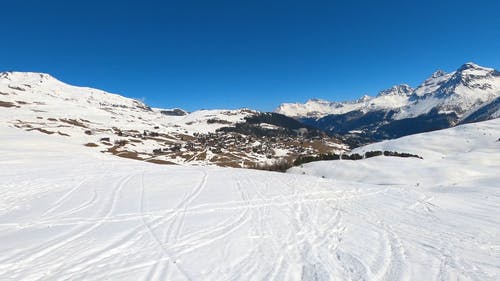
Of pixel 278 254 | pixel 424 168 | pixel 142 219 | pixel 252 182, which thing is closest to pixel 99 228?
pixel 142 219

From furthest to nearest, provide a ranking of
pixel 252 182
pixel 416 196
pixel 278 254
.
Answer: pixel 252 182 → pixel 416 196 → pixel 278 254

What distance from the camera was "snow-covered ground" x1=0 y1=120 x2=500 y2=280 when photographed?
30.1ft

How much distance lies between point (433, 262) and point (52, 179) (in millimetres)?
25013

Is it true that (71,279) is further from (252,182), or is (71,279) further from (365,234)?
(252,182)

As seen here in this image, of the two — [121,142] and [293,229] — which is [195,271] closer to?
[293,229]

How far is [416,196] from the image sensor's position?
20000mm

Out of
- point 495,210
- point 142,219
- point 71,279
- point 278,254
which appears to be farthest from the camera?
point 495,210

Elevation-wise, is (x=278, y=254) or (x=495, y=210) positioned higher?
(x=495, y=210)

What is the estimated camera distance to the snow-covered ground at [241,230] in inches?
361

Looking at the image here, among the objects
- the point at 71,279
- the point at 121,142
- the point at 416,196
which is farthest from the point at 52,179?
the point at 121,142

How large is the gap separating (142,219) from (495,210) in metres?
15.5

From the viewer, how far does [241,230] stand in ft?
42.8

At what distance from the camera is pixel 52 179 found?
25.7 meters

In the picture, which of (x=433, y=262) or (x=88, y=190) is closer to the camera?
(x=433, y=262)
